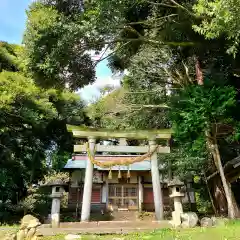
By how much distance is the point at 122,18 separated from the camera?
8727mm

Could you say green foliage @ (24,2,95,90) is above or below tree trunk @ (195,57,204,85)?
below

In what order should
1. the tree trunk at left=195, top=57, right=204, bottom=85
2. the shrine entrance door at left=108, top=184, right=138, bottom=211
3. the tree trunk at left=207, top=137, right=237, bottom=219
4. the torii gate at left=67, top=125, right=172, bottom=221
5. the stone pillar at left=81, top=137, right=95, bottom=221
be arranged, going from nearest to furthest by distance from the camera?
the tree trunk at left=207, top=137, right=237, bottom=219
the stone pillar at left=81, top=137, right=95, bottom=221
the torii gate at left=67, top=125, right=172, bottom=221
the tree trunk at left=195, top=57, right=204, bottom=85
the shrine entrance door at left=108, top=184, right=138, bottom=211

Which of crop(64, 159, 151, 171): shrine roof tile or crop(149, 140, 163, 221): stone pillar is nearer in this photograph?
crop(149, 140, 163, 221): stone pillar

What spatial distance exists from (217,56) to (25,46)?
685 centimetres

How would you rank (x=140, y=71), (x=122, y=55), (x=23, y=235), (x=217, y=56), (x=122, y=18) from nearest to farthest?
(x=23, y=235) < (x=122, y=18) < (x=217, y=56) < (x=122, y=55) < (x=140, y=71)

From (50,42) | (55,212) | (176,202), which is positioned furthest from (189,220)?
(50,42)

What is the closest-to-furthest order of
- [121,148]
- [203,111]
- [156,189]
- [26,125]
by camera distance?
1. [203,111]
2. [156,189]
3. [121,148]
4. [26,125]

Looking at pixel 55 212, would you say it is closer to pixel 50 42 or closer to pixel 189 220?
pixel 189 220

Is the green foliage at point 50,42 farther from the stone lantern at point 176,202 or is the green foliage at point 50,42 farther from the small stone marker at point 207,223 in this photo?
the small stone marker at point 207,223

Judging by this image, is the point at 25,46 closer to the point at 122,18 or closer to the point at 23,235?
the point at 122,18

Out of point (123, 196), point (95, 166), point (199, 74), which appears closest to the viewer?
point (199, 74)

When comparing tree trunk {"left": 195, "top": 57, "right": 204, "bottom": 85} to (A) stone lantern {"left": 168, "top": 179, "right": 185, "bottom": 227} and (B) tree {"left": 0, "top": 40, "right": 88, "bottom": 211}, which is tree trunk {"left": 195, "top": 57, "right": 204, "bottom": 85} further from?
(B) tree {"left": 0, "top": 40, "right": 88, "bottom": 211}

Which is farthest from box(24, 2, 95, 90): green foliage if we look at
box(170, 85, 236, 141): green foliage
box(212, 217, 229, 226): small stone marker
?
box(212, 217, 229, 226): small stone marker

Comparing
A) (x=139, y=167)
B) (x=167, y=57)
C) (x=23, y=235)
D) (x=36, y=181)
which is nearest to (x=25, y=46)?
(x=23, y=235)
